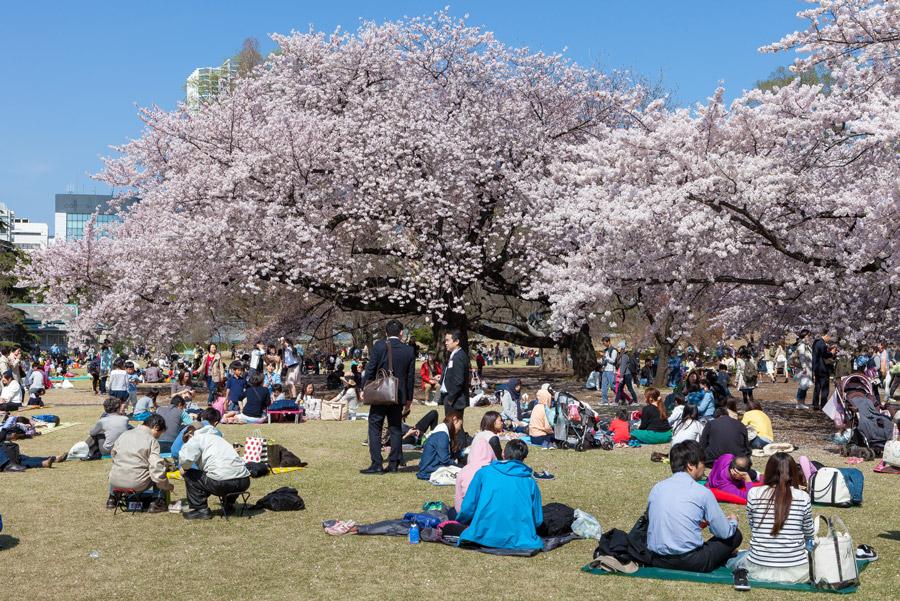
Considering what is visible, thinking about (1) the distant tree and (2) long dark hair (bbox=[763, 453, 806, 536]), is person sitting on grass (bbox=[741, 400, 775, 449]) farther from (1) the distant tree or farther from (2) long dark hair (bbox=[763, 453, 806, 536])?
(1) the distant tree

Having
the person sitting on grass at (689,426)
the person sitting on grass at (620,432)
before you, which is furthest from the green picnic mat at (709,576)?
the person sitting on grass at (620,432)

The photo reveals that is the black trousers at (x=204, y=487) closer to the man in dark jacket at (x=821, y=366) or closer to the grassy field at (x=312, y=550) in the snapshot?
the grassy field at (x=312, y=550)

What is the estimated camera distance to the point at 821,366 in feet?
61.9

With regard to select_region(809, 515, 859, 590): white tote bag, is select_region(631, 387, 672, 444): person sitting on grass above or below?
above

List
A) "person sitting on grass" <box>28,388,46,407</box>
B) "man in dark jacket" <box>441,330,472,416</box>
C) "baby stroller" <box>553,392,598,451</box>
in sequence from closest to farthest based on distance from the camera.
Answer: "man in dark jacket" <box>441,330,472,416</box> → "baby stroller" <box>553,392,598,451</box> → "person sitting on grass" <box>28,388,46,407</box>

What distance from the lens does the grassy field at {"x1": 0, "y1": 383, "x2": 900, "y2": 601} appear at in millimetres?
6465

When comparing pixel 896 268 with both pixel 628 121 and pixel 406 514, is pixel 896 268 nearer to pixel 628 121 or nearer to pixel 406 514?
pixel 406 514

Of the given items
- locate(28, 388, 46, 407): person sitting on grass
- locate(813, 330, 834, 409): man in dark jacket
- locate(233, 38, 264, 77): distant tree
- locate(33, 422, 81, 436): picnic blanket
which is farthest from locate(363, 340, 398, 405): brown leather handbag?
locate(233, 38, 264, 77): distant tree

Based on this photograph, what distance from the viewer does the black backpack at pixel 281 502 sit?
9312 mm

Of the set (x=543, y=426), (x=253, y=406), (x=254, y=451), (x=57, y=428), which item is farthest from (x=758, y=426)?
(x=57, y=428)

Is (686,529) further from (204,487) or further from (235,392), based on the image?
(235,392)

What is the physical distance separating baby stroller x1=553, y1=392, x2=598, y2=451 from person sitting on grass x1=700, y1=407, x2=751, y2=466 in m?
3.20

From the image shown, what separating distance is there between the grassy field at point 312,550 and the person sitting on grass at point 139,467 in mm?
316

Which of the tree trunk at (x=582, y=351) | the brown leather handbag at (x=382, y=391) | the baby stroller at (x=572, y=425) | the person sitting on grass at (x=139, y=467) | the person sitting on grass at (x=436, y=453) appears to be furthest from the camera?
the tree trunk at (x=582, y=351)
